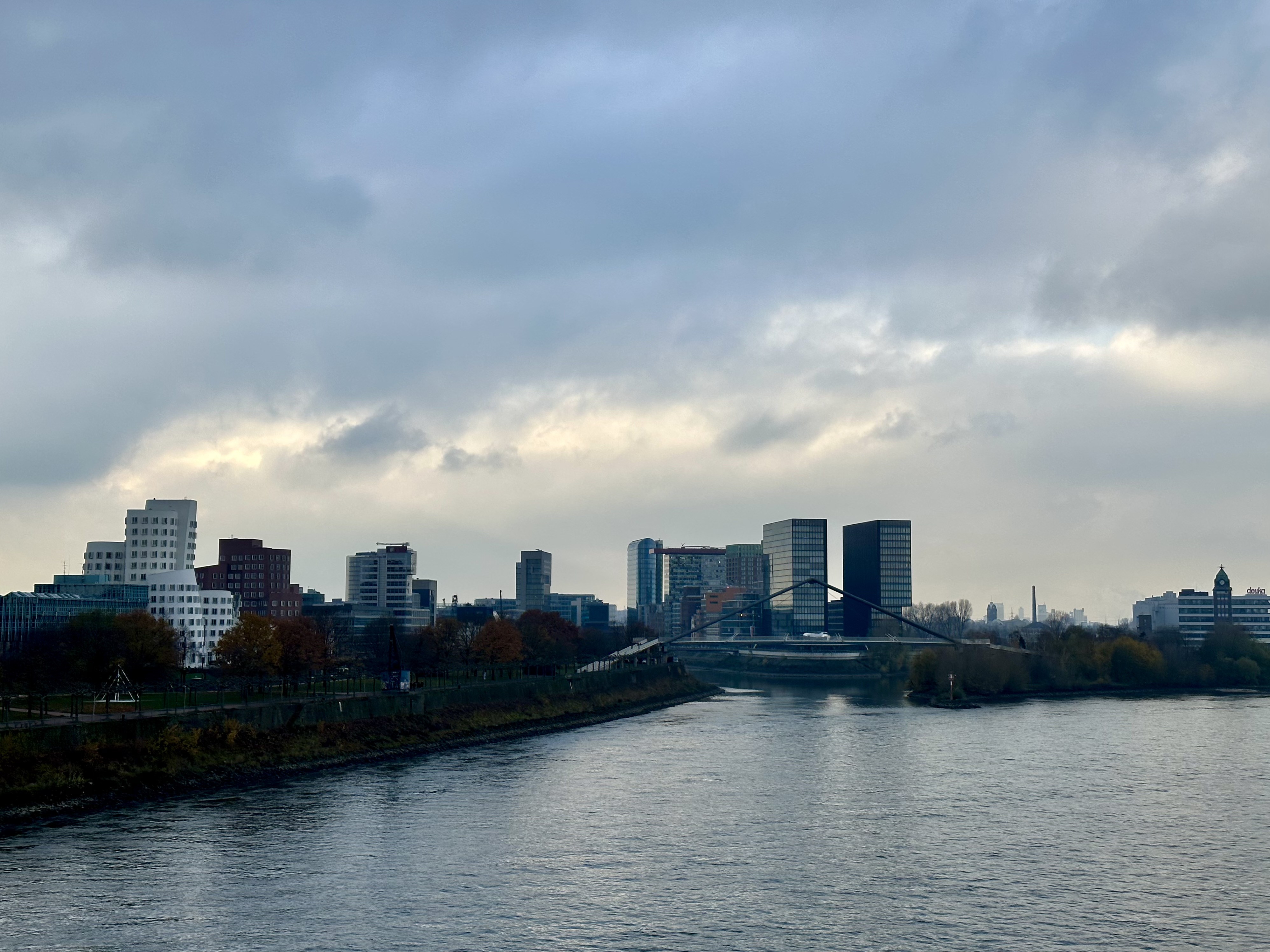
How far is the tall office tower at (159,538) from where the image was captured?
15875 centimetres

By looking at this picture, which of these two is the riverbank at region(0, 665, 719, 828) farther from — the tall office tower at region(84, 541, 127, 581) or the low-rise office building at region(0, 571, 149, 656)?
the tall office tower at region(84, 541, 127, 581)

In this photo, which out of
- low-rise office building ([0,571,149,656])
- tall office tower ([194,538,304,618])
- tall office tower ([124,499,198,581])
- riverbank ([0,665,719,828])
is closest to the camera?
riverbank ([0,665,719,828])

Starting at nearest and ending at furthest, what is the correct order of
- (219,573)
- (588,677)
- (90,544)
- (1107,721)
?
(1107,721) → (588,677) → (90,544) → (219,573)

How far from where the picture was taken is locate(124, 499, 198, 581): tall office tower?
6250 inches

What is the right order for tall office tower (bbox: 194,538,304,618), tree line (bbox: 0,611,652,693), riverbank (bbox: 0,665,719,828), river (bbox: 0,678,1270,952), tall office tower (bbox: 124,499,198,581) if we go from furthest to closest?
tall office tower (bbox: 194,538,304,618)
tall office tower (bbox: 124,499,198,581)
tree line (bbox: 0,611,652,693)
riverbank (bbox: 0,665,719,828)
river (bbox: 0,678,1270,952)

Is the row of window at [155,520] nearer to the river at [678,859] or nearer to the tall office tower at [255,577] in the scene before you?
the tall office tower at [255,577]

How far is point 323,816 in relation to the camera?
155 feet

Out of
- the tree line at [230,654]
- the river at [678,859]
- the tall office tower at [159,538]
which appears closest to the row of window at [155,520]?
the tall office tower at [159,538]

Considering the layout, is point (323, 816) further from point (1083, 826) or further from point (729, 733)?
point (729, 733)

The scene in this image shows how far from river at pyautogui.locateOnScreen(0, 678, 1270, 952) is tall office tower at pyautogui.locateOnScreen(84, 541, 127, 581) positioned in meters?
112

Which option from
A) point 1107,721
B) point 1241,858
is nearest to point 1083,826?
point 1241,858

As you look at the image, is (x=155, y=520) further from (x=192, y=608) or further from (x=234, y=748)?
(x=234, y=748)

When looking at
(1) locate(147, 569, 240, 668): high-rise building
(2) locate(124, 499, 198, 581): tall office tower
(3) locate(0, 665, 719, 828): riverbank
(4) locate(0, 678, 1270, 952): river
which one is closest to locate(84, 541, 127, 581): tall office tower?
(2) locate(124, 499, 198, 581): tall office tower

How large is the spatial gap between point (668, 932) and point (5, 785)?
93.7ft
